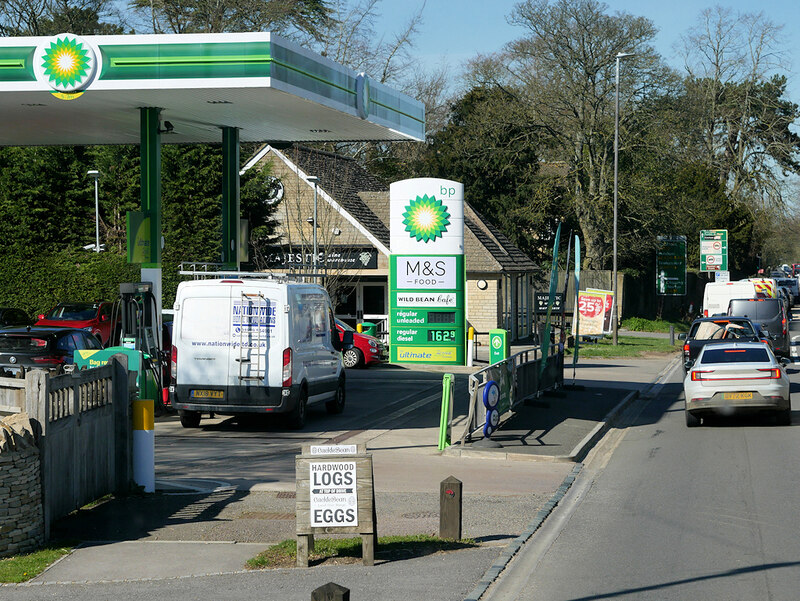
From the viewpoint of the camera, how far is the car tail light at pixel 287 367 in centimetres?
1656

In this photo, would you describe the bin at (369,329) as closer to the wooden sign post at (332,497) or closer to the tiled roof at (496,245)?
the tiled roof at (496,245)

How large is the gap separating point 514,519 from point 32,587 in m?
4.91

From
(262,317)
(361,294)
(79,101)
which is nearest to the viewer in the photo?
(262,317)

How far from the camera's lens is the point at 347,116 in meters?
21.0

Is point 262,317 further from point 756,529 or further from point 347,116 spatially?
point 756,529

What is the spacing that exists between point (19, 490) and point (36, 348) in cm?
1160

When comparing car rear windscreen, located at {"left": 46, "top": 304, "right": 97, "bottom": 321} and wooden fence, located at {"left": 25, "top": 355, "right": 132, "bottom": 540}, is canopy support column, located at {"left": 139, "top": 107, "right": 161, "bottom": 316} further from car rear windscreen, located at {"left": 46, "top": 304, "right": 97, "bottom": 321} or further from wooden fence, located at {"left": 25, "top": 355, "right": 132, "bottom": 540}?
car rear windscreen, located at {"left": 46, "top": 304, "right": 97, "bottom": 321}

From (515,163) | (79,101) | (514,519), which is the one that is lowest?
(514,519)

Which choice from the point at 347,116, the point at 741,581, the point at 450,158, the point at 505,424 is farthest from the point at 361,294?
the point at 741,581

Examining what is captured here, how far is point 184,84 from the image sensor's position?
17.7 meters

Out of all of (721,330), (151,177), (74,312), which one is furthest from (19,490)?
(74,312)

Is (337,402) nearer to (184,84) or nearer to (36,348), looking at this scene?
(36,348)

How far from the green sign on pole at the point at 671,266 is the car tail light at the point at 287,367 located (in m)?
39.7

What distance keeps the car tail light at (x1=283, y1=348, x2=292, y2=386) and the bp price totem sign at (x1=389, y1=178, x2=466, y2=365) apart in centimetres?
777
